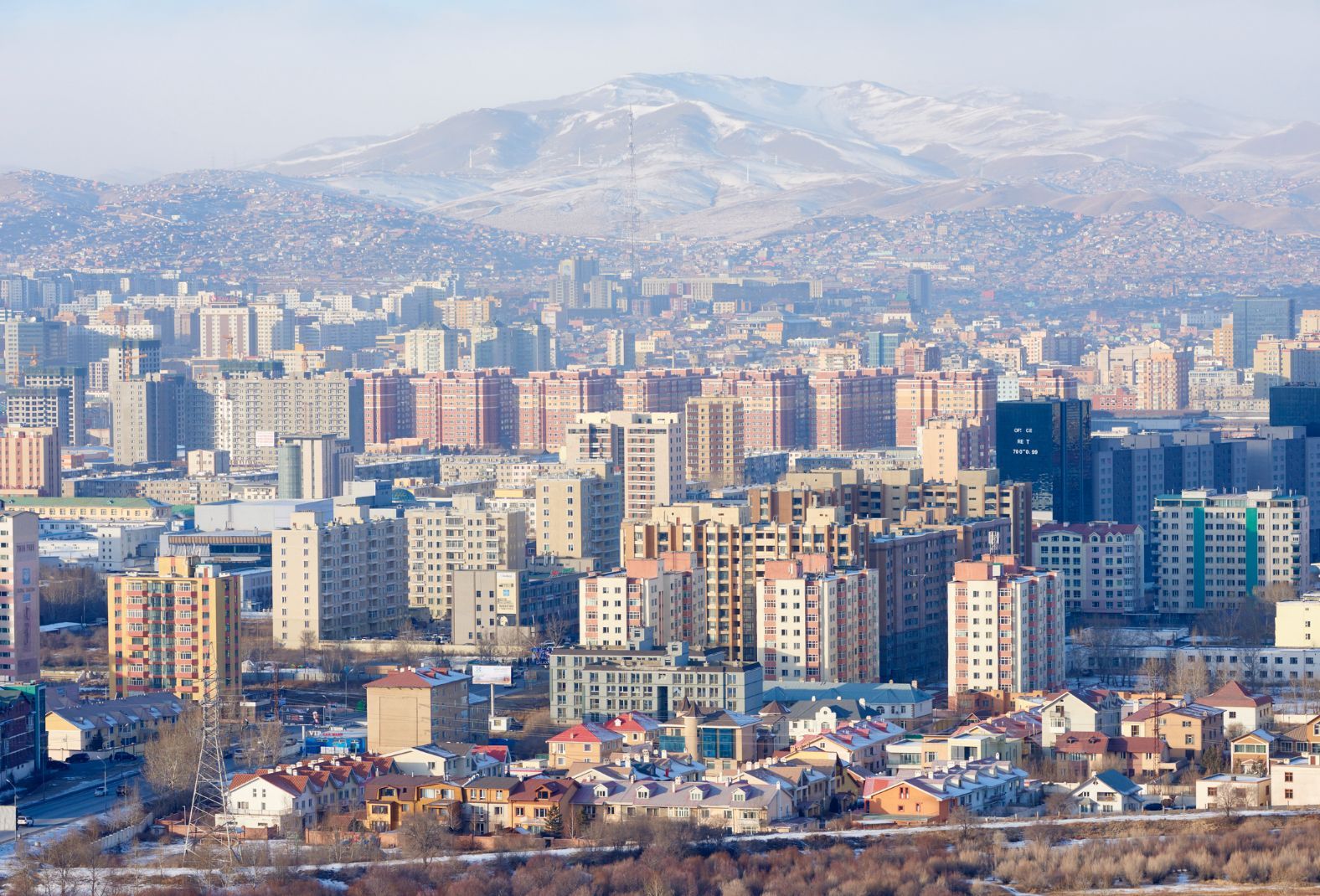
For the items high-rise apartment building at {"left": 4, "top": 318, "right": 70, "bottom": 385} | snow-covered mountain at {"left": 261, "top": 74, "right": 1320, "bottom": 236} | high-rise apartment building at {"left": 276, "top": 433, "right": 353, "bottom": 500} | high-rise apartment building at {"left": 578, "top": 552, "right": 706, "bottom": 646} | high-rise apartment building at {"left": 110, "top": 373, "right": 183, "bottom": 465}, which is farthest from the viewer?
snow-covered mountain at {"left": 261, "top": 74, "right": 1320, "bottom": 236}

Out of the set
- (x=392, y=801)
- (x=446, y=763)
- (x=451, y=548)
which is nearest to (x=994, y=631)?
(x=446, y=763)

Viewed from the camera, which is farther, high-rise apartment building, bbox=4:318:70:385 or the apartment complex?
high-rise apartment building, bbox=4:318:70:385

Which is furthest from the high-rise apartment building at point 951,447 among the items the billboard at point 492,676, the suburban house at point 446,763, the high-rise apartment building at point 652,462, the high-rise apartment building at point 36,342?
the high-rise apartment building at point 36,342

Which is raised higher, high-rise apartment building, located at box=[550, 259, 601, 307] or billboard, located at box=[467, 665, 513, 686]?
high-rise apartment building, located at box=[550, 259, 601, 307]

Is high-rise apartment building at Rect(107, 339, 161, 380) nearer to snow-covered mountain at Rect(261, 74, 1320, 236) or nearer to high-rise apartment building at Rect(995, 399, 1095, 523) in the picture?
high-rise apartment building at Rect(995, 399, 1095, 523)

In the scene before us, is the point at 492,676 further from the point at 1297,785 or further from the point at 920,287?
the point at 920,287

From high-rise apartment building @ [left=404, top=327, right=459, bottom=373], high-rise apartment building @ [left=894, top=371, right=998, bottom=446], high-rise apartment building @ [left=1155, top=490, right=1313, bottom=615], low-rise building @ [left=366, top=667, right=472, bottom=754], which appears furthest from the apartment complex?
high-rise apartment building @ [left=404, top=327, right=459, bottom=373]
